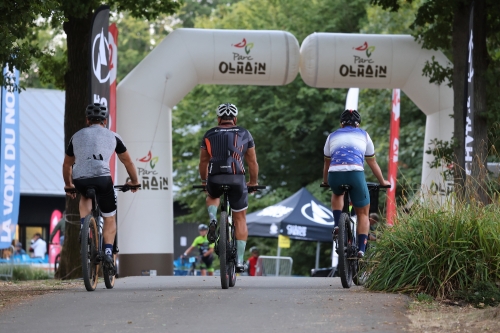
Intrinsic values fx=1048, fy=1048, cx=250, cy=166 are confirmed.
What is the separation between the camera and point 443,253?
9.58 m

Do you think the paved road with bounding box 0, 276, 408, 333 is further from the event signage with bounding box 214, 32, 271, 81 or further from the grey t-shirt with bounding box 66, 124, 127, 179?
the event signage with bounding box 214, 32, 271, 81

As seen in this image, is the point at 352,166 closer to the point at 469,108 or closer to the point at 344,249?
the point at 344,249

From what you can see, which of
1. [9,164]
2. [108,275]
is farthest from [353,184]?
[9,164]

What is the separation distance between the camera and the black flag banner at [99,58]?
15.3 m

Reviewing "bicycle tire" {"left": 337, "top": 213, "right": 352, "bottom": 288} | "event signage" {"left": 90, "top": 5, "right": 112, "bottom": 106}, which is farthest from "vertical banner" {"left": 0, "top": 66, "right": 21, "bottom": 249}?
"bicycle tire" {"left": 337, "top": 213, "right": 352, "bottom": 288}

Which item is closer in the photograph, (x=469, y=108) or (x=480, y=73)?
(x=469, y=108)

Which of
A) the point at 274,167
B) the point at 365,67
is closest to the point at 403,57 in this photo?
the point at 365,67

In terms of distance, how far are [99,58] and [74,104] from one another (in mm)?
2397

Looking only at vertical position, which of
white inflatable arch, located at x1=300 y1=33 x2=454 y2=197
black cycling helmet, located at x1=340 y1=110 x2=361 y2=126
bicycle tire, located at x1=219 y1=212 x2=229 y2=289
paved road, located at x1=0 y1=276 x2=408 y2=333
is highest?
white inflatable arch, located at x1=300 y1=33 x2=454 y2=197

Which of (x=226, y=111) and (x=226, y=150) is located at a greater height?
(x=226, y=111)

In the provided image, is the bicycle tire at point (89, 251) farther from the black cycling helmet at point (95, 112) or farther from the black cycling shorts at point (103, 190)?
the black cycling helmet at point (95, 112)

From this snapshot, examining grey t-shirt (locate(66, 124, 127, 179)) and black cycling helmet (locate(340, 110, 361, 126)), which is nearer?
grey t-shirt (locate(66, 124, 127, 179))

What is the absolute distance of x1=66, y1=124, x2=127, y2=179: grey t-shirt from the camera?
1055cm

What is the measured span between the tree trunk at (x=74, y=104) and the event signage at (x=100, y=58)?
180 cm
